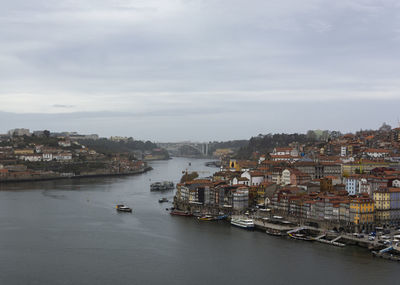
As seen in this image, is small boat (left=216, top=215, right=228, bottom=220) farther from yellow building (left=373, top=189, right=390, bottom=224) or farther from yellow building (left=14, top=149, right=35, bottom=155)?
yellow building (left=14, top=149, right=35, bottom=155)

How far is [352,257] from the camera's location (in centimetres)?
1256

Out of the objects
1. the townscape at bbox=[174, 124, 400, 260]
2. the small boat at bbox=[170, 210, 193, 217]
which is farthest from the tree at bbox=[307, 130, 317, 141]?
the small boat at bbox=[170, 210, 193, 217]

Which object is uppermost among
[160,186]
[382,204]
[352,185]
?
[352,185]

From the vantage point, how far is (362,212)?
15.1 meters

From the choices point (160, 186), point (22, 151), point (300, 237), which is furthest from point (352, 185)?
point (22, 151)

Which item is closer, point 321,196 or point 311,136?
point 321,196

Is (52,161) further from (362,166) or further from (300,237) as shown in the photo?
(300,237)

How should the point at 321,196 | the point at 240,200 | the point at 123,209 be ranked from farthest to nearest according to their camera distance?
1. the point at 123,209
2. the point at 240,200
3. the point at 321,196

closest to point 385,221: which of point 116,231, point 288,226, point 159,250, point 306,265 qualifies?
point 288,226

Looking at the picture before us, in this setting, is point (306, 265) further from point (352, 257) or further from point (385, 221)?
point (385, 221)

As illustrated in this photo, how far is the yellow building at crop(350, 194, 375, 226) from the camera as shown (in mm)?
15000

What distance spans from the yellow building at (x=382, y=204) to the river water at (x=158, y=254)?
2.70 meters

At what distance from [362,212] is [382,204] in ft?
3.65

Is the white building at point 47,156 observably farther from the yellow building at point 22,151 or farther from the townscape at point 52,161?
the yellow building at point 22,151
